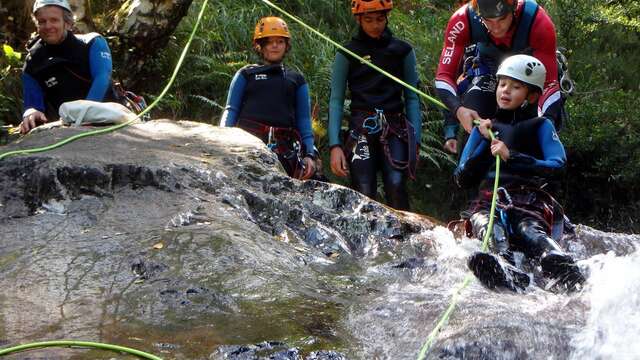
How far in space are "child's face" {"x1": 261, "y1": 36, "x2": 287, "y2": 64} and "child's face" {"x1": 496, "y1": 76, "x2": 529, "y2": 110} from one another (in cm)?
196

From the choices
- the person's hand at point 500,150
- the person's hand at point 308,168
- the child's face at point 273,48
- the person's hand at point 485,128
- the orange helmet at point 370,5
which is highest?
the orange helmet at point 370,5

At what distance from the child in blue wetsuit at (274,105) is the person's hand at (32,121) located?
132 centimetres

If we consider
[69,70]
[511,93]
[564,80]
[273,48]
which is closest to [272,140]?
[273,48]

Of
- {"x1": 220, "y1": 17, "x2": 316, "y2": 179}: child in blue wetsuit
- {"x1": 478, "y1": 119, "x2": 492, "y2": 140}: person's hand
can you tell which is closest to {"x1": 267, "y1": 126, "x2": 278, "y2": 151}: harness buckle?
{"x1": 220, "y1": 17, "x2": 316, "y2": 179}: child in blue wetsuit

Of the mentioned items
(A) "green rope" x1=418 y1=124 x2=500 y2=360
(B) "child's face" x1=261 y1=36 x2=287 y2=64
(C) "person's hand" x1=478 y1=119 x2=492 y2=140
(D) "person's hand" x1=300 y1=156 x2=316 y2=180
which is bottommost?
(D) "person's hand" x1=300 y1=156 x2=316 y2=180

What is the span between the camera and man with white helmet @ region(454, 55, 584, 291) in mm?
4672

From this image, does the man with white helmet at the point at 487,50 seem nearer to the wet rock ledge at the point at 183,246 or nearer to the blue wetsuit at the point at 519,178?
the blue wetsuit at the point at 519,178

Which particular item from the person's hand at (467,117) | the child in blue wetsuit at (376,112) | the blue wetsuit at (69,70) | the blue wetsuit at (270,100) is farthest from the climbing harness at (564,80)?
the blue wetsuit at (69,70)

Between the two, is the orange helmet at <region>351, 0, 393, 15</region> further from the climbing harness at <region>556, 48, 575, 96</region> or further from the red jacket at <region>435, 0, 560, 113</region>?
the climbing harness at <region>556, 48, 575, 96</region>

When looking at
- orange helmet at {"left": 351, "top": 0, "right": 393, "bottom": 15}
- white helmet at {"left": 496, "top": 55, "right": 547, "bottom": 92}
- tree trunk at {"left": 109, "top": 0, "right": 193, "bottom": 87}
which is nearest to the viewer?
white helmet at {"left": 496, "top": 55, "right": 547, "bottom": 92}

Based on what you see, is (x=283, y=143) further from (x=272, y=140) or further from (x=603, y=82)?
(x=603, y=82)

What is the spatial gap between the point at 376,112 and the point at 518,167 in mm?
1646

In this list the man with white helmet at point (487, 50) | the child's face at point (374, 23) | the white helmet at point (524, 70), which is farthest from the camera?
the child's face at point (374, 23)

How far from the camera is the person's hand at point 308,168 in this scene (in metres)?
6.17
